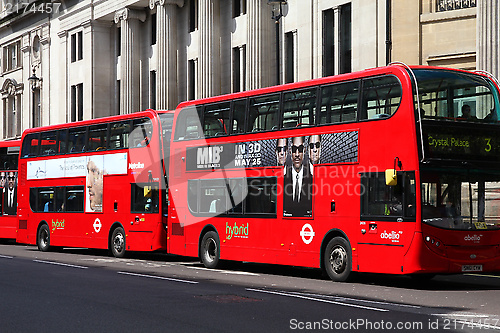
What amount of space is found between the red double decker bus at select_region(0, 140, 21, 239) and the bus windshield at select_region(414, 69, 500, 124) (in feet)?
68.8

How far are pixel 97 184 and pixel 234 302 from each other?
13953mm

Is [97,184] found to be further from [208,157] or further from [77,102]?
[77,102]

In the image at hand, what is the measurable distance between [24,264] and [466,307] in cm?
1255

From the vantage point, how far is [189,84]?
1626 inches

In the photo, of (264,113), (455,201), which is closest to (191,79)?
(264,113)

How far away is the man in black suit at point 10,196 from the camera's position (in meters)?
31.6

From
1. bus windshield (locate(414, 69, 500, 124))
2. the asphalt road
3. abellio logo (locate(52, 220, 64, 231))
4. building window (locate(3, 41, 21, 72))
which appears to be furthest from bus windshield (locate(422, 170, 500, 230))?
building window (locate(3, 41, 21, 72))

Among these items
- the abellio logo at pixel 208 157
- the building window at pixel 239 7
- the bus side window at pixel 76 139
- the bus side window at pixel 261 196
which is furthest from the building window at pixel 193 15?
the bus side window at pixel 261 196

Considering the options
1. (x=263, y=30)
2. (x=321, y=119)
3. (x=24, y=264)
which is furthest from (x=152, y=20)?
(x=321, y=119)

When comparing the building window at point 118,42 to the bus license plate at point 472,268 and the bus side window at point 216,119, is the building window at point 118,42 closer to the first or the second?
the bus side window at point 216,119

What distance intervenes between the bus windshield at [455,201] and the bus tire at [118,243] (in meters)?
12.2

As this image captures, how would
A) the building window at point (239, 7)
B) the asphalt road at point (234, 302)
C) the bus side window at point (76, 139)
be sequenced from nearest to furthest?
1. the asphalt road at point (234, 302)
2. the bus side window at point (76, 139)
3. the building window at point (239, 7)

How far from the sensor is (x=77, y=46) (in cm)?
5106

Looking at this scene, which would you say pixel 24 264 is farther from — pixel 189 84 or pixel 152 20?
pixel 152 20
